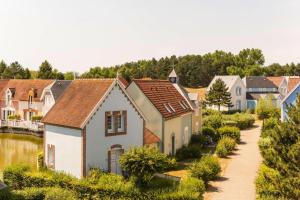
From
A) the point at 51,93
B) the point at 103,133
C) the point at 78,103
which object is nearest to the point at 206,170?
the point at 103,133

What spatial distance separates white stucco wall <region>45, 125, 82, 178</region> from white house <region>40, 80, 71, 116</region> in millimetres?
26799

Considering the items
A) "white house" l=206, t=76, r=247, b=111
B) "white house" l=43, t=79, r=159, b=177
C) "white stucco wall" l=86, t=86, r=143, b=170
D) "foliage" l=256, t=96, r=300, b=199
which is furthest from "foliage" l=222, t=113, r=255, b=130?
"foliage" l=256, t=96, r=300, b=199

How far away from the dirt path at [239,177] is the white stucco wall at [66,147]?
387 inches

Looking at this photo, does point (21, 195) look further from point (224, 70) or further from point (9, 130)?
point (224, 70)

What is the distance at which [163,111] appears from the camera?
36.6 m

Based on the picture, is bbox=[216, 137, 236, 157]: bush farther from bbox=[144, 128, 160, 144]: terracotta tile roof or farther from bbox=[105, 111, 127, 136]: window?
bbox=[105, 111, 127, 136]: window

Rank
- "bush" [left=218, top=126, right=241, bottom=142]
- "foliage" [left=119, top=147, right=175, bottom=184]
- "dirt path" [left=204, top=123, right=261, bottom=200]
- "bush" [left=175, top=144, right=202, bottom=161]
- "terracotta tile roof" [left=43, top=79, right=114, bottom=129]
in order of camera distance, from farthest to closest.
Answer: "bush" [left=218, top=126, right=241, bottom=142] < "bush" [left=175, top=144, right=202, bottom=161] < "terracotta tile roof" [left=43, top=79, right=114, bottom=129] < "dirt path" [left=204, top=123, right=261, bottom=200] < "foliage" [left=119, top=147, right=175, bottom=184]

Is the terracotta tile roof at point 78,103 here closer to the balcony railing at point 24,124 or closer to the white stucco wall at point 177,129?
the white stucco wall at point 177,129

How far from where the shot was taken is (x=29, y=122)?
193 ft

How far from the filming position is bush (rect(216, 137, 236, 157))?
39000 mm

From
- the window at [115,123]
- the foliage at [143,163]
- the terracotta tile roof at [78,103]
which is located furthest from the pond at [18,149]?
the foliage at [143,163]

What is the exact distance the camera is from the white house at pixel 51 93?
56.5 metres

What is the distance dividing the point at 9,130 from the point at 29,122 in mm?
4899

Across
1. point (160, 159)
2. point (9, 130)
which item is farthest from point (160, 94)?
point (9, 130)
